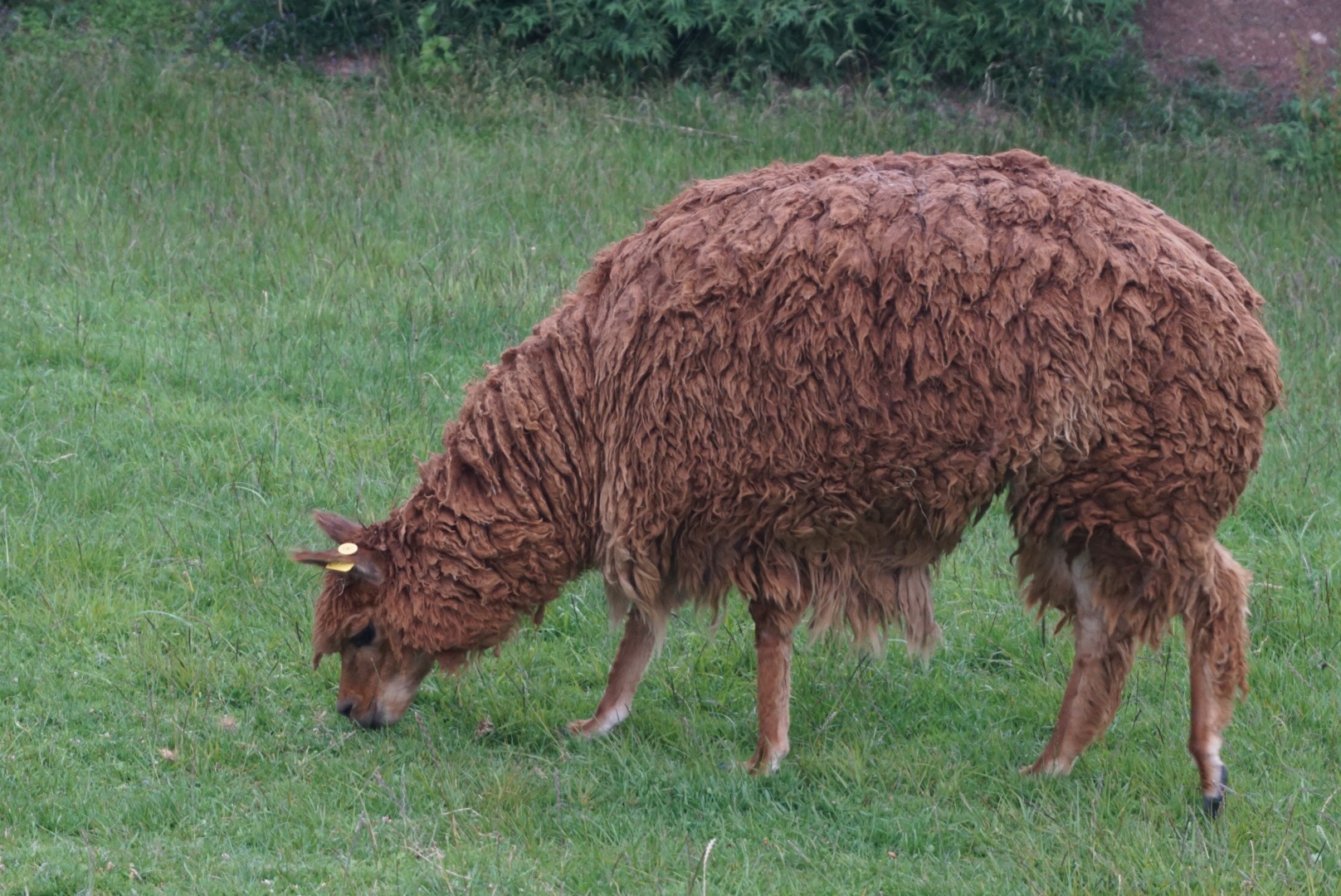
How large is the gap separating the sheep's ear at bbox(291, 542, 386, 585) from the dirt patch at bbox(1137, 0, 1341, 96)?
9867mm

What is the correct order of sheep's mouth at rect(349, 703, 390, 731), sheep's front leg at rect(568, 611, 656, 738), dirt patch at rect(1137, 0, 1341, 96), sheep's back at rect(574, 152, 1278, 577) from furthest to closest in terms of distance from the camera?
dirt patch at rect(1137, 0, 1341, 96) → sheep's front leg at rect(568, 611, 656, 738) → sheep's mouth at rect(349, 703, 390, 731) → sheep's back at rect(574, 152, 1278, 577)

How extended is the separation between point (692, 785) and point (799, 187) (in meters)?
2.06

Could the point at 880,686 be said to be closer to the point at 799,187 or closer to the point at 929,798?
the point at 929,798

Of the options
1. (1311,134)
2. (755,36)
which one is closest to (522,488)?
(755,36)

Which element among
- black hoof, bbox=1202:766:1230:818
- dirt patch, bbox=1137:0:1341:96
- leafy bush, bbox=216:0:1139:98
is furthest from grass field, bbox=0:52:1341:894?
dirt patch, bbox=1137:0:1341:96

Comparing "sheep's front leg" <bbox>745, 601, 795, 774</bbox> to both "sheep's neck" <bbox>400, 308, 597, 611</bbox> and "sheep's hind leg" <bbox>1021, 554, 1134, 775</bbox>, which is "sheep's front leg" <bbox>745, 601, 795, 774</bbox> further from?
"sheep's hind leg" <bbox>1021, 554, 1134, 775</bbox>

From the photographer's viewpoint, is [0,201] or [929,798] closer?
[929,798]

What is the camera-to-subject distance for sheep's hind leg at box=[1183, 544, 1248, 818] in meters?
4.68

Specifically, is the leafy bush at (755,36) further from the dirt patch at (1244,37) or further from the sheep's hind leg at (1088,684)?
the sheep's hind leg at (1088,684)

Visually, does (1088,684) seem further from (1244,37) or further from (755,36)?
(1244,37)

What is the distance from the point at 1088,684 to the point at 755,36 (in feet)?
26.2

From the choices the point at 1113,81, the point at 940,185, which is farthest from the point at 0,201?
the point at 1113,81

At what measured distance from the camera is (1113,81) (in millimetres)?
11875

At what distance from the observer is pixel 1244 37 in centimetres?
1258
